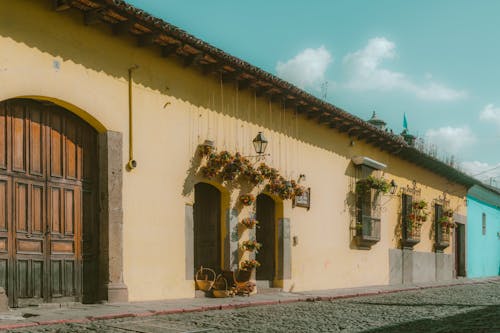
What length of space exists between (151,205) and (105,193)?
108cm

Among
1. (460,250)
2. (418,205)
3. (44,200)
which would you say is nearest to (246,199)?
(44,200)

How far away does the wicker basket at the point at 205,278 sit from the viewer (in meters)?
12.3

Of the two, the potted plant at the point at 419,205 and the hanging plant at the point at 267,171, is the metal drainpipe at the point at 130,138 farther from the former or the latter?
the potted plant at the point at 419,205

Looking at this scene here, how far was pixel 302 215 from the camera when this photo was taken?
15758mm

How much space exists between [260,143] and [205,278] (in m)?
2.87

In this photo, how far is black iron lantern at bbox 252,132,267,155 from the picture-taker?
13391mm

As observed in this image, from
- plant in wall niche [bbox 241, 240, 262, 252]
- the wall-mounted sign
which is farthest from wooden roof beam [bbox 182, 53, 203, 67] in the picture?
the wall-mounted sign

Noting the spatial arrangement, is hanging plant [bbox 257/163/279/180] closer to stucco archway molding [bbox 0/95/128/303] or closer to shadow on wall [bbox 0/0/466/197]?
shadow on wall [bbox 0/0/466/197]

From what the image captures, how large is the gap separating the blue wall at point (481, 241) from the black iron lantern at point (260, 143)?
16.9 m

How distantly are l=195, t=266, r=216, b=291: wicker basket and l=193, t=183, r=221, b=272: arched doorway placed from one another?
0.23 meters

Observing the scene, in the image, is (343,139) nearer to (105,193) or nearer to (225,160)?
(225,160)

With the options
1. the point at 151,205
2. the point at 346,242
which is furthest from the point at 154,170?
the point at 346,242

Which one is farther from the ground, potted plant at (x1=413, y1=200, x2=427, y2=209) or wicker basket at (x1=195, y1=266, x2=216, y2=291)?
potted plant at (x1=413, y1=200, x2=427, y2=209)

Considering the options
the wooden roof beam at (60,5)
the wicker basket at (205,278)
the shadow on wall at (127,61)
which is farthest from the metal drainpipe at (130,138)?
the wicker basket at (205,278)
